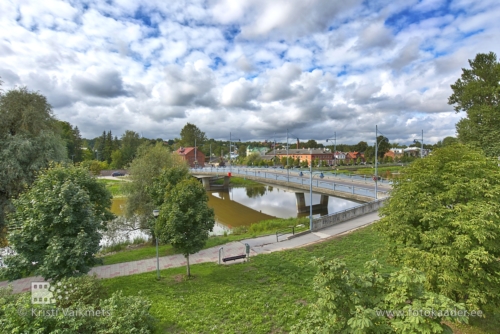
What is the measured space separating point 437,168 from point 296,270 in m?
7.12

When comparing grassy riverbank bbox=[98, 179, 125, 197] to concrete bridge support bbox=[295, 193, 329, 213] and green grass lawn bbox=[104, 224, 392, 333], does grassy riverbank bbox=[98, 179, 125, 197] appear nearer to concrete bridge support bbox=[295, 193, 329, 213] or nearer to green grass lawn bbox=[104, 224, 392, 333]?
green grass lawn bbox=[104, 224, 392, 333]

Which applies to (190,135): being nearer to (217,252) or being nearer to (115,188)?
(115,188)

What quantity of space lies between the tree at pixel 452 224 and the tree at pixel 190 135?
101 meters

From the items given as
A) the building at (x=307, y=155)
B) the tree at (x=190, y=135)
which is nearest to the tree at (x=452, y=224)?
the building at (x=307, y=155)

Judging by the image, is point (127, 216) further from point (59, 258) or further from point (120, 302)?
point (120, 302)

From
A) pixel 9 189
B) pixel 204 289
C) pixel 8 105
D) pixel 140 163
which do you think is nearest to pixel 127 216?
pixel 140 163

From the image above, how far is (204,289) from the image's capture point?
10070 mm

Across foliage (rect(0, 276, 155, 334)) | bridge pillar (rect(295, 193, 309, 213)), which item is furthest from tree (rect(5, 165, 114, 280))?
bridge pillar (rect(295, 193, 309, 213))

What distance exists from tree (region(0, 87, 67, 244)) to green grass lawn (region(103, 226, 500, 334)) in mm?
9345

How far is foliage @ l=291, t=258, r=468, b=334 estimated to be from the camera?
12.8 feet

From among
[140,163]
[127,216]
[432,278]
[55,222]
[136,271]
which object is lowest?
[136,271]

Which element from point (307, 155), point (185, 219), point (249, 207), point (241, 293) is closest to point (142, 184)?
point (185, 219)

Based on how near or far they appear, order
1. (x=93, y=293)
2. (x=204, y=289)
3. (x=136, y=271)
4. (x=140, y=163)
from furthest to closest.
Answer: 1. (x=140, y=163)
2. (x=136, y=271)
3. (x=204, y=289)
4. (x=93, y=293)

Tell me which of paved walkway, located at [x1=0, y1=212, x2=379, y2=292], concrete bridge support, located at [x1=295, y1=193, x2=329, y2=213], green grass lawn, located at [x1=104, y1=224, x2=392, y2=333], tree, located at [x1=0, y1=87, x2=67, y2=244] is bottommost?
concrete bridge support, located at [x1=295, y1=193, x2=329, y2=213]
